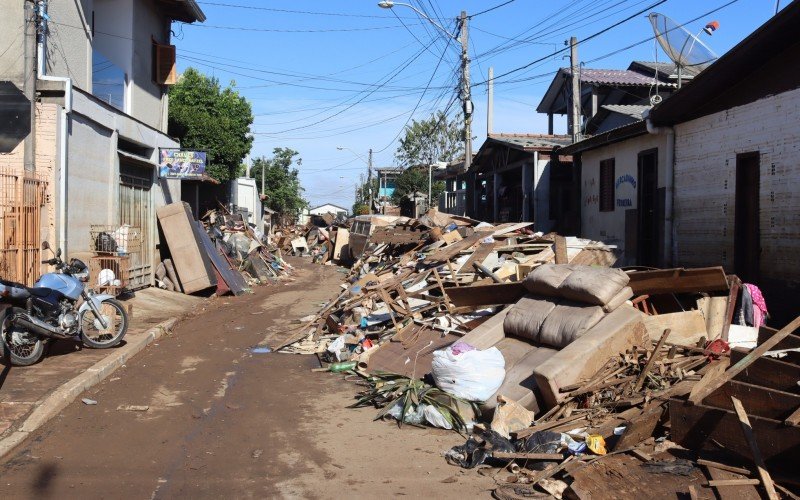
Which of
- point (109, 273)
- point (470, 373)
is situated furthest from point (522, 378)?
point (109, 273)

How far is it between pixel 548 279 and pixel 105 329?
6479mm

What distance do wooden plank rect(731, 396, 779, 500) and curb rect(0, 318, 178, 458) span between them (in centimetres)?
582

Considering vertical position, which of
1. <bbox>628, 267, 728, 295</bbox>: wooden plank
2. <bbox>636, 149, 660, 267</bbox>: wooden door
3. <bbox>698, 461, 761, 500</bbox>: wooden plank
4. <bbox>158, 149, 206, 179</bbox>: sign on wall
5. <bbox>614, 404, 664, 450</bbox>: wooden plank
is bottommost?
<bbox>698, 461, 761, 500</bbox>: wooden plank

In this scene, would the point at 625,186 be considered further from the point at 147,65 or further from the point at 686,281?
the point at 147,65

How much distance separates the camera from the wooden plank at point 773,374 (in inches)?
224

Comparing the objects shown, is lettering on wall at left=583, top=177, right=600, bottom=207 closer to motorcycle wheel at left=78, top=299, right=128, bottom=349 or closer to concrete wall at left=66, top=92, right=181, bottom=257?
concrete wall at left=66, top=92, right=181, bottom=257

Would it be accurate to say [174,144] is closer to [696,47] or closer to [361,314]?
[361,314]

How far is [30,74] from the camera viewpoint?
12031 mm

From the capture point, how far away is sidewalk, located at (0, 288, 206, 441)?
22.6 ft

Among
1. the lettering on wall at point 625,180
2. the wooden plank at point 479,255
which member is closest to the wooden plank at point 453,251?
the wooden plank at point 479,255

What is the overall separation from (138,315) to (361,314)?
16.5 ft

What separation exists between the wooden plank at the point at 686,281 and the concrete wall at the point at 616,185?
5.92 meters

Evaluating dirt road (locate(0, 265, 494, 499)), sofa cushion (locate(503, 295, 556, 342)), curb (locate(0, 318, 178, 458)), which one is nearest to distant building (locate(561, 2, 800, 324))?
sofa cushion (locate(503, 295, 556, 342))

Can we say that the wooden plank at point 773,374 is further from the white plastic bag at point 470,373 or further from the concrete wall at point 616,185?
the concrete wall at point 616,185
